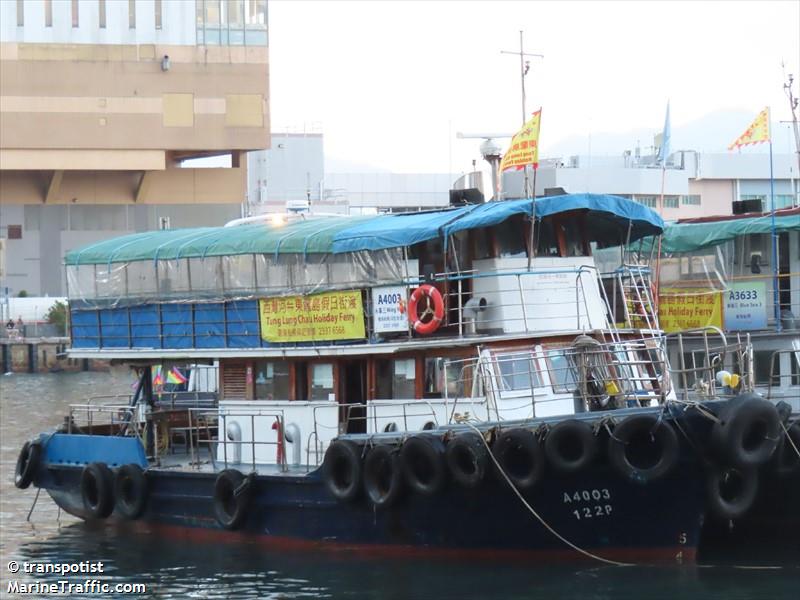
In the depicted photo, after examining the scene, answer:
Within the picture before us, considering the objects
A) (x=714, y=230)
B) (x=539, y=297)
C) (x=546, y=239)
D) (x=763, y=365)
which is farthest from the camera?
(x=714, y=230)

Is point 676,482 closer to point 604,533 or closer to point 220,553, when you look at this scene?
point 604,533

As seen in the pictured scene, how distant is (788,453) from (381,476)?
6077 mm

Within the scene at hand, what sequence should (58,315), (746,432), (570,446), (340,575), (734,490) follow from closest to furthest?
1. (746,432)
2. (570,446)
3. (734,490)
4. (340,575)
5. (58,315)

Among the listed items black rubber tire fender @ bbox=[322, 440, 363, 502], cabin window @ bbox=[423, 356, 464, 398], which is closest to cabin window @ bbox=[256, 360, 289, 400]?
black rubber tire fender @ bbox=[322, 440, 363, 502]

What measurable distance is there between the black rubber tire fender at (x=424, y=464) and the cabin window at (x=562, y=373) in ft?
6.63

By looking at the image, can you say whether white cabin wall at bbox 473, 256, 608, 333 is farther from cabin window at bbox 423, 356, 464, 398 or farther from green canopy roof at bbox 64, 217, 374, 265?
green canopy roof at bbox 64, 217, 374, 265

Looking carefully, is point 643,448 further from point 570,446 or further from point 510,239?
point 510,239

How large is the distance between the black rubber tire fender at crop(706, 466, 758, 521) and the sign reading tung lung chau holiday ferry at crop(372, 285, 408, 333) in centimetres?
483

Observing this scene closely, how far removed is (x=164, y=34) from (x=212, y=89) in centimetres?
379

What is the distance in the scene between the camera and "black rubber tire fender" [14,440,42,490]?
25.4 metres

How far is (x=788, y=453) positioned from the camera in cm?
2130

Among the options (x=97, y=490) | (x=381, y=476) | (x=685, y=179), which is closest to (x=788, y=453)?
(x=381, y=476)

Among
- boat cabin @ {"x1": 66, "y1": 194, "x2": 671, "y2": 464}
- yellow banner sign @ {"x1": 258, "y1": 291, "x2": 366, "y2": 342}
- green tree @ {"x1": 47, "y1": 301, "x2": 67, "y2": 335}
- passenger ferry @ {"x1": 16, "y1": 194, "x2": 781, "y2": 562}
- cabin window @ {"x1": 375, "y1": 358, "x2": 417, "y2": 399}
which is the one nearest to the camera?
passenger ferry @ {"x1": 16, "y1": 194, "x2": 781, "y2": 562}

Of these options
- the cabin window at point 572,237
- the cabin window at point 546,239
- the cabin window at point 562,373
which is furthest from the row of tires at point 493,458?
the cabin window at point 572,237
